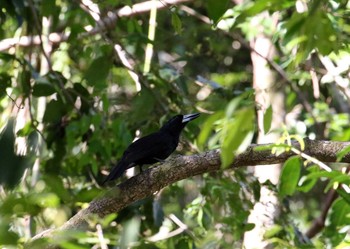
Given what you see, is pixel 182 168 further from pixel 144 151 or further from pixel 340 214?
pixel 340 214

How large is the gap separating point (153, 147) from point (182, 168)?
786 millimetres

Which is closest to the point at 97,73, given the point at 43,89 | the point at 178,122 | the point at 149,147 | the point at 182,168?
the point at 43,89

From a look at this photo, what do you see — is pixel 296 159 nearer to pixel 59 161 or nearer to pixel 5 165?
pixel 5 165

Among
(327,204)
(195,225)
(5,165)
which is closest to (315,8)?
(5,165)

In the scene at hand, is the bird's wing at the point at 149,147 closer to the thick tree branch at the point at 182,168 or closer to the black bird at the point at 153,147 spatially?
the black bird at the point at 153,147

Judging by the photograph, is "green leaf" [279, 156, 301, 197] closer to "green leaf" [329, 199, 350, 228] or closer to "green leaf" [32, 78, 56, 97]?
"green leaf" [329, 199, 350, 228]

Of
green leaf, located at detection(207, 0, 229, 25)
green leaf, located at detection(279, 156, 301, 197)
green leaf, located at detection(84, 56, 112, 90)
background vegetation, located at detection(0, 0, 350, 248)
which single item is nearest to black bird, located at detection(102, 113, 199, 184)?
background vegetation, located at detection(0, 0, 350, 248)

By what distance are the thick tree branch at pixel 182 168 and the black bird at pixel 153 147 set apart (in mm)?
480

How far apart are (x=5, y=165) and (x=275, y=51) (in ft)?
16.7

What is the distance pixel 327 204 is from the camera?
609cm

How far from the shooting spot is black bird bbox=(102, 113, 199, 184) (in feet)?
12.8

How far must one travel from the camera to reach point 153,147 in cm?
410

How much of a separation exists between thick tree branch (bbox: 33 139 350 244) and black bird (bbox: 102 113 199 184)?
480mm

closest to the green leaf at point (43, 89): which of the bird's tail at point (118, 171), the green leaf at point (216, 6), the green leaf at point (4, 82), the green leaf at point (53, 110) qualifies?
the green leaf at point (4, 82)
